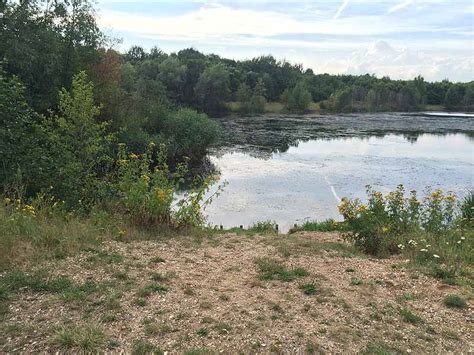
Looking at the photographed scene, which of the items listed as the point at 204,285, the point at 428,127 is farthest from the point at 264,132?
the point at 204,285

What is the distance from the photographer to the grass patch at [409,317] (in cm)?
425

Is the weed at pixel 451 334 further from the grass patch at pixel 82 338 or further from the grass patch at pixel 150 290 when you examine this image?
the grass patch at pixel 82 338

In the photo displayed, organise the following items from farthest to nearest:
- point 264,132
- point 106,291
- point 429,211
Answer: point 264,132 → point 429,211 → point 106,291

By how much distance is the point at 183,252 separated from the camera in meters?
6.25

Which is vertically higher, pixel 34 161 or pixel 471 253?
pixel 34 161

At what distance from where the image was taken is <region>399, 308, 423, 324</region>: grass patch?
4254 mm

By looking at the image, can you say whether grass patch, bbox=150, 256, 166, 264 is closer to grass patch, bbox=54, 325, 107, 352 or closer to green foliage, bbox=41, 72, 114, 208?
grass patch, bbox=54, 325, 107, 352

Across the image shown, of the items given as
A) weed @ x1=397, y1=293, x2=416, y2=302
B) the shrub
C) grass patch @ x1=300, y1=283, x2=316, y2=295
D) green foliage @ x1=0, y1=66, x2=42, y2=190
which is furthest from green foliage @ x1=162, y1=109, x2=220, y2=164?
weed @ x1=397, y1=293, x2=416, y2=302

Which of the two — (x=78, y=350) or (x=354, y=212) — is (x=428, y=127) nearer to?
(x=354, y=212)

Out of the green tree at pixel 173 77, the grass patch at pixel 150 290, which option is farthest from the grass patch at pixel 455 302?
the green tree at pixel 173 77

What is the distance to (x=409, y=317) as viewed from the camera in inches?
168

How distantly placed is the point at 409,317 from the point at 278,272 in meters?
1.70

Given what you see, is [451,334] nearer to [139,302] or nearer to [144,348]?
[144,348]

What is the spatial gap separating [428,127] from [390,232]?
163 ft
